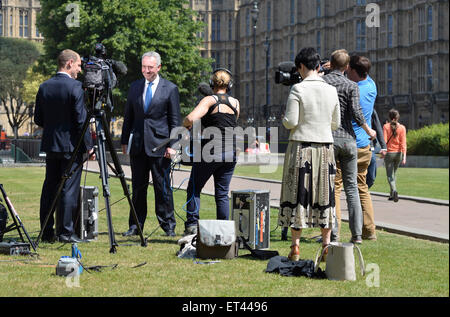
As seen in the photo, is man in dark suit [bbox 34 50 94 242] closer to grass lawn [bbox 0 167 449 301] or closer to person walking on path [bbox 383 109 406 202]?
grass lawn [bbox 0 167 449 301]

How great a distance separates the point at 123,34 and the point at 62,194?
30833 mm

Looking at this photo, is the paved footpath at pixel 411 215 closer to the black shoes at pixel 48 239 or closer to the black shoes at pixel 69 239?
the black shoes at pixel 69 239

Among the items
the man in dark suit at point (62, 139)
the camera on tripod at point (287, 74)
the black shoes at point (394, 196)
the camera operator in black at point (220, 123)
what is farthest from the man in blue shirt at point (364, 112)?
the black shoes at point (394, 196)

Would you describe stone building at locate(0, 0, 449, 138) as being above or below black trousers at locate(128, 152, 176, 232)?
above

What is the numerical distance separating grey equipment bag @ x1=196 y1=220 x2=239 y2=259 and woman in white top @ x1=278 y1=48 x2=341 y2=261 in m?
0.56

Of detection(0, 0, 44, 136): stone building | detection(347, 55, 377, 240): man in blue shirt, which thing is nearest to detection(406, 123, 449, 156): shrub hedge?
detection(347, 55, 377, 240): man in blue shirt

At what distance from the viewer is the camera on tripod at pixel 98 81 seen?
20.7 feet

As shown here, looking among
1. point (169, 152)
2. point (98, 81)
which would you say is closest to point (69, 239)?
point (169, 152)

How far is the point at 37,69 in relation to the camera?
40.8m

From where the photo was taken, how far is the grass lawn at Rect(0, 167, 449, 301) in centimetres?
482

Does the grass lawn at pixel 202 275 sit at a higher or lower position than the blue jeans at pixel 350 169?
lower

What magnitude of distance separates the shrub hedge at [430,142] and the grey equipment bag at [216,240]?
22915 mm

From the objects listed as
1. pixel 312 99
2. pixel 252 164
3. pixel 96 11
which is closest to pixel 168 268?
pixel 312 99
